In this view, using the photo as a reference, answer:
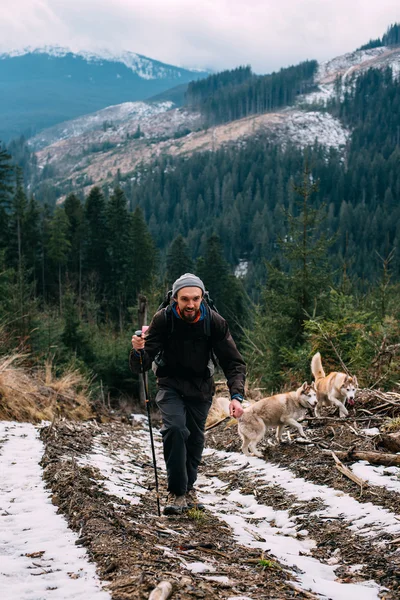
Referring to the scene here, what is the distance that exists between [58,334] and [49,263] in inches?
1644

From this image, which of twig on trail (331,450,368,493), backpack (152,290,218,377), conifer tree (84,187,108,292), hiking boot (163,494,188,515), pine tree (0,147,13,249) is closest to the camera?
hiking boot (163,494,188,515)

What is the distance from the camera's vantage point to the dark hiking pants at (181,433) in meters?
5.51

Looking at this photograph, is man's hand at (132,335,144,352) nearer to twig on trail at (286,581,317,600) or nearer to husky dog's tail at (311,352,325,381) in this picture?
twig on trail at (286,581,317,600)

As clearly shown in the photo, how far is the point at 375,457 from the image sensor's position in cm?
654

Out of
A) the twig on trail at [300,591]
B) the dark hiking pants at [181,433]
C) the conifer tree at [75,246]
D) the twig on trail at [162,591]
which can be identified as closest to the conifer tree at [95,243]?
the conifer tree at [75,246]

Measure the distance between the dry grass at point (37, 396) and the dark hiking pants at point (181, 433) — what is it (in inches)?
177

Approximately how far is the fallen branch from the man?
1964 mm

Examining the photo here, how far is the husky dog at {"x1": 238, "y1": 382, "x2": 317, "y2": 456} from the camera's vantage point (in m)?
8.62

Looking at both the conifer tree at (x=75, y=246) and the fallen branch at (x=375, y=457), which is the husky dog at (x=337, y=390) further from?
the conifer tree at (x=75, y=246)

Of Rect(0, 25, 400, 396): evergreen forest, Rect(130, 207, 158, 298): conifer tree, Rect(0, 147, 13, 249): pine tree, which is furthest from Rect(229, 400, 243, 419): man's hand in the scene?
Rect(130, 207, 158, 298): conifer tree

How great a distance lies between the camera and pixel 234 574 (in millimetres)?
3643

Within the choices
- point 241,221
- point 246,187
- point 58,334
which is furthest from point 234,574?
point 246,187

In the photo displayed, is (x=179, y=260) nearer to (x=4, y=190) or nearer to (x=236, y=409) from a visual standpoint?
(x=4, y=190)

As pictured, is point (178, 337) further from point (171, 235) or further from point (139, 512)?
point (171, 235)
